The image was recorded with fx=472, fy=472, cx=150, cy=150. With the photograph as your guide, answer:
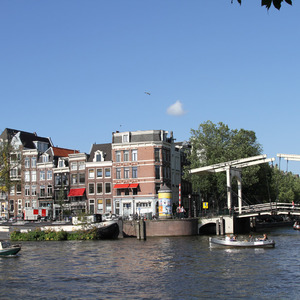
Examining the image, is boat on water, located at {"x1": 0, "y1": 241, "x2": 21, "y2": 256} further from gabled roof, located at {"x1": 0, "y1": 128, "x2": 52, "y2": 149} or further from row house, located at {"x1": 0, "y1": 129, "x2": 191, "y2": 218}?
gabled roof, located at {"x1": 0, "y1": 128, "x2": 52, "y2": 149}

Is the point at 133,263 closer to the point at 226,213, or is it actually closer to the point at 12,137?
the point at 226,213

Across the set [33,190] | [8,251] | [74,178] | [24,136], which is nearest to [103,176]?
[74,178]

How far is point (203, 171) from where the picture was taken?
58.1 meters

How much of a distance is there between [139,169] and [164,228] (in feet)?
54.2

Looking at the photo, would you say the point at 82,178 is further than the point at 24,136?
No

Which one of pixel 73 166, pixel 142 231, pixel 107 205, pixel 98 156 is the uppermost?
pixel 98 156

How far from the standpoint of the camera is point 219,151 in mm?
68000

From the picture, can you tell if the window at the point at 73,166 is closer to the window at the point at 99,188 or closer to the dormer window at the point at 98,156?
the dormer window at the point at 98,156

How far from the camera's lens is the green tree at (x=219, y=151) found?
66.4 m

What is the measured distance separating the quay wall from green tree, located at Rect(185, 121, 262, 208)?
14140mm

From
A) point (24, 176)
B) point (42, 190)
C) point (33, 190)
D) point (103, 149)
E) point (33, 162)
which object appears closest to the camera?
point (103, 149)

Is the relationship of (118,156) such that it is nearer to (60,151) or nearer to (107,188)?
(107,188)

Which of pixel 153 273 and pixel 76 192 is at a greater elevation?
pixel 76 192

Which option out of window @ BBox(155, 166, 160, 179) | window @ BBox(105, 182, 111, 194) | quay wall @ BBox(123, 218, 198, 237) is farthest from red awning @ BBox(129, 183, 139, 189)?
quay wall @ BBox(123, 218, 198, 237)
